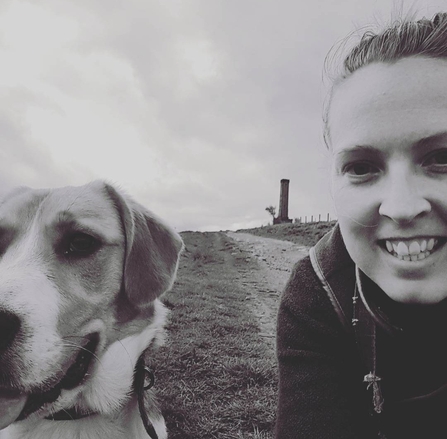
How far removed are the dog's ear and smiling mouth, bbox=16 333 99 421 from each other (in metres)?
0.39

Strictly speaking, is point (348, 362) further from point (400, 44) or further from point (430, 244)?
point (400, 44)

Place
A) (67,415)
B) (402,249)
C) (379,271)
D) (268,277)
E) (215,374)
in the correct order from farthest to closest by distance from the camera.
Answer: (268,277) < (215,374) < (67,415) < (379,271) < (402,249)

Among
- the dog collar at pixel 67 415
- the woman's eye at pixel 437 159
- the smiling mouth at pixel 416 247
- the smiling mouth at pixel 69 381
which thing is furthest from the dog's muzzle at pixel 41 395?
the woman's eye at pixel 437 159

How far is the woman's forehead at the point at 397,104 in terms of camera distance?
1.73 m

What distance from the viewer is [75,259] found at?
252 cm

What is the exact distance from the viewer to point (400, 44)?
1890 mm

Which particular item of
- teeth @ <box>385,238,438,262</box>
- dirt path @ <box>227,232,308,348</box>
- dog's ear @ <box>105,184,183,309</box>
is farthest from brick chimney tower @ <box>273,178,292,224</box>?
teeth @ <box>385,238,438,262</box>

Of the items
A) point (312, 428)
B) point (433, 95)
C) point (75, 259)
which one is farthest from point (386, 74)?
point (75, 259)

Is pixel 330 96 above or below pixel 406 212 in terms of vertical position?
above

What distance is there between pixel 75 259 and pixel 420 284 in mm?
1891

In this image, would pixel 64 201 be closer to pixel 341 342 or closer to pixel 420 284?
pixel 341 342

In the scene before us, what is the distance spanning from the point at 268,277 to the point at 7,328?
11.4 metres

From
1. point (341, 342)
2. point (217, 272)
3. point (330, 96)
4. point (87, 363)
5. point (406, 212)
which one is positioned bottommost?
point (87, 363)

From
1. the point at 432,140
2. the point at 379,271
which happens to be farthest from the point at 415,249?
the point at 432,140
